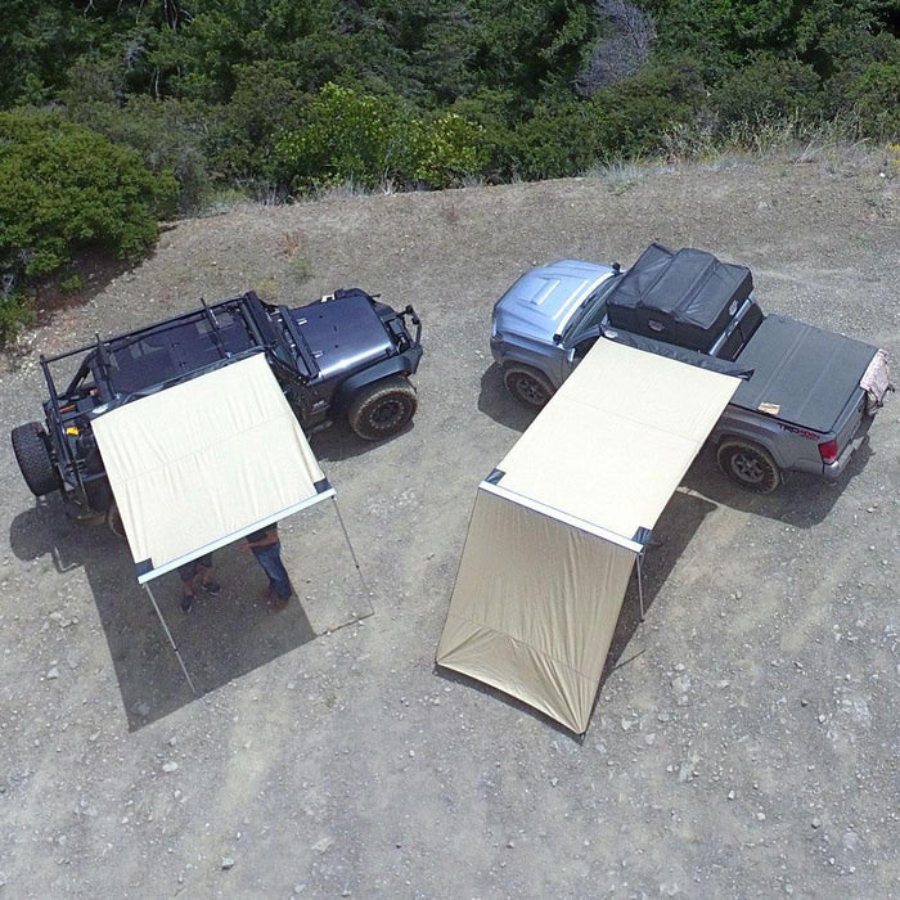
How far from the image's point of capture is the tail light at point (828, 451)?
8.15 metres

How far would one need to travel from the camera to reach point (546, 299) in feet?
32.9

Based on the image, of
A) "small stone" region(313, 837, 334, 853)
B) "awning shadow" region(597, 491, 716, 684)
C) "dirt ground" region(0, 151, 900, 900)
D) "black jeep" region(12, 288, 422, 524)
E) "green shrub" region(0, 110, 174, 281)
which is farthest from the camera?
"green shrub" region(0, 110, 174, 281)

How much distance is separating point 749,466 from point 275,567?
4.77 m

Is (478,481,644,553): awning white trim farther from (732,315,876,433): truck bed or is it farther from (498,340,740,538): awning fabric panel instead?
(732,315,876,433): truck bed

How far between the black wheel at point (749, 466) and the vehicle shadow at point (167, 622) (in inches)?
175

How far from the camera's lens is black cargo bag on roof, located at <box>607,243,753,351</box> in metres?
8.69

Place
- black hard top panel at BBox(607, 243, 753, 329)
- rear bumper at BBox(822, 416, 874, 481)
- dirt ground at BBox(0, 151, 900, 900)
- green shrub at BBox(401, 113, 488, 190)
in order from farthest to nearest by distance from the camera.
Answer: green shrub at BBox(401, 113, 488, 190), black hard top panel at BBox(607, 243, 753, 329), rear bumper at BBox(822, 416, 874, 481), dirt ground at BBox(0, 151, 900, 900)

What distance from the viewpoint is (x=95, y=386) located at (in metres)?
9.05

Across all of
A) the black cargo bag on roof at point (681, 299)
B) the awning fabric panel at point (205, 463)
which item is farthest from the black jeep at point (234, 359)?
the black cargo bag on roof at point (681, 299)

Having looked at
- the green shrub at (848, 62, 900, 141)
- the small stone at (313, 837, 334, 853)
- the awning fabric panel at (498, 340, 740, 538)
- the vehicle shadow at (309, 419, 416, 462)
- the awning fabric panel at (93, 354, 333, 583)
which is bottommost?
the small stone at (313, 837, 334, 853)

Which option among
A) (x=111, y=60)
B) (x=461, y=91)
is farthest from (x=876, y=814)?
(x=111, y=60)

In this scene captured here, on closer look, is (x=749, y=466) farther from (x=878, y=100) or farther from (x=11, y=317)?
(x=878, y=100)

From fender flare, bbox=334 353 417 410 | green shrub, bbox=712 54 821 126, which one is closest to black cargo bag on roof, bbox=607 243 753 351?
fender flare, bbox=334 353 417 410

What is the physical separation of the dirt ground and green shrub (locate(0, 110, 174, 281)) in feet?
8.52
